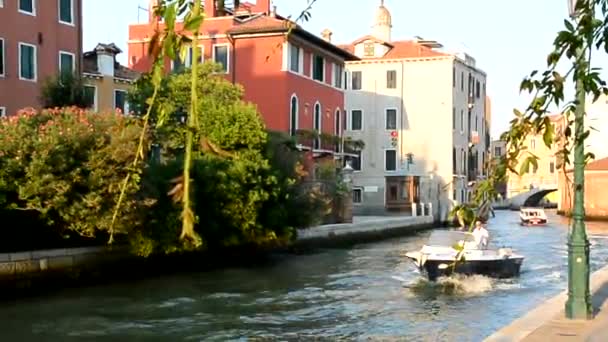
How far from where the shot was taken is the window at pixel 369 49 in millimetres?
55469

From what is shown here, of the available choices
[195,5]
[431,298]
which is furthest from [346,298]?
[195,5]

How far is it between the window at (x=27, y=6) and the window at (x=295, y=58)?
1130 centimetres

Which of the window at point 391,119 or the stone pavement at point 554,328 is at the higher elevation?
the window at point 391,119

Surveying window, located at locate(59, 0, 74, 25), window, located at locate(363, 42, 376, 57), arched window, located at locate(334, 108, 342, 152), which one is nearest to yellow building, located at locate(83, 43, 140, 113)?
window, located at locate(59, 0, 74, 25)

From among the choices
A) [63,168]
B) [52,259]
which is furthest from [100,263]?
[63,168]

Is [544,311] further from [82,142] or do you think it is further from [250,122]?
[250,122]

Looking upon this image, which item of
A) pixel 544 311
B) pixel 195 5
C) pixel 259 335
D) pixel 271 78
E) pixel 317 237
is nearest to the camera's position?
pixel 195 5

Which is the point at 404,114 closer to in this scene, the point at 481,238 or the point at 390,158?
the point at 390,158

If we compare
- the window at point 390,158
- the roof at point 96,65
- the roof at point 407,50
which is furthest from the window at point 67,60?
the window at point 390,158

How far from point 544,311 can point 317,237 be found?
71.5 ft

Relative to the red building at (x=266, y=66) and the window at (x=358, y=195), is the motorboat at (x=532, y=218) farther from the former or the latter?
the red building at (x=266, y=66)

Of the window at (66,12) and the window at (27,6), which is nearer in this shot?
the window at (27,6)

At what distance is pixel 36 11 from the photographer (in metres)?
27.6

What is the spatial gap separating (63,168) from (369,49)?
38628mm
